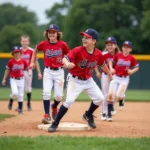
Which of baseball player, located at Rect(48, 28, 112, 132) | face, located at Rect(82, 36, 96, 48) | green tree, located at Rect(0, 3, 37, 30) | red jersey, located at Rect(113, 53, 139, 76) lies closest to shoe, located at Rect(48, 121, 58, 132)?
baseball player, located at Rect(48, 28, 112, 132)

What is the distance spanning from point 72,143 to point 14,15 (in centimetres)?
8417

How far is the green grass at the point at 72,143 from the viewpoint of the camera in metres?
6.48

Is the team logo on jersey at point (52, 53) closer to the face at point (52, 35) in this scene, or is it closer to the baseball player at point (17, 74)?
the face at point (52, 35)

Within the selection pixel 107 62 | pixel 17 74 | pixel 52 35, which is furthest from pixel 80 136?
pixel 17 74

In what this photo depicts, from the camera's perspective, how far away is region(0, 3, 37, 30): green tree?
86.8 meters

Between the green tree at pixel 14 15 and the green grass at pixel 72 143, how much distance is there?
76.9 m

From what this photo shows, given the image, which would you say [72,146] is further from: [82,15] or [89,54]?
[82,15]

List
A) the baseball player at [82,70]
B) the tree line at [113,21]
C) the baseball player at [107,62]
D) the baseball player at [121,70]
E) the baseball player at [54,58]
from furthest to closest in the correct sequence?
the tree line at [113,21] → the baseball player at [121,70] → the baseball player at [107,62] → the baseball player at [54,58] → the baseball player at [82,70]

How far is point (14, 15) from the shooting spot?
293 feet

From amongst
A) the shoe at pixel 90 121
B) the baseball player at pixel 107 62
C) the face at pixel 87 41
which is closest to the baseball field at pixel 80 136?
the shoe at pixel 90 121

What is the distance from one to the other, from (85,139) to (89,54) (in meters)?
1.73

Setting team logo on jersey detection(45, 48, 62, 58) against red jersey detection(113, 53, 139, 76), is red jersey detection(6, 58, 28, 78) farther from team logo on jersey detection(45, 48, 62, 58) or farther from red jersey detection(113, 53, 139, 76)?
team logo on jersey detection(45, 48, 62, 58)

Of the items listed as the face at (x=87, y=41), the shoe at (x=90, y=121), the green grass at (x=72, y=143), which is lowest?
the shoe at (x=90, y=121)

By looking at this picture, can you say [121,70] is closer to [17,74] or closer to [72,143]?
[17,74]
